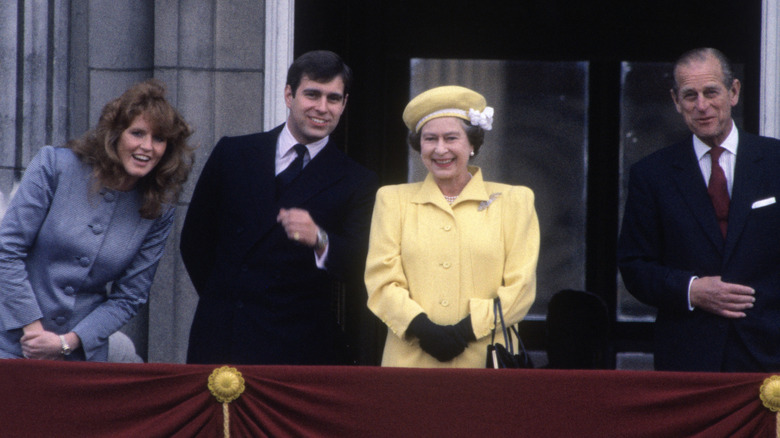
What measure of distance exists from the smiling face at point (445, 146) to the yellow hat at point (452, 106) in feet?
0.11

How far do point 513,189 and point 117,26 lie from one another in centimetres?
307

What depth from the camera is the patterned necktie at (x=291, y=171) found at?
439 centimetres

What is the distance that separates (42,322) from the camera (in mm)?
4074

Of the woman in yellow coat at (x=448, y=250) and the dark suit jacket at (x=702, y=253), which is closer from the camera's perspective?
the woman in yellow coat at (x=448, y=250)

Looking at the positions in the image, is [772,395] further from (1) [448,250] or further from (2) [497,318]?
(1) [448,250]

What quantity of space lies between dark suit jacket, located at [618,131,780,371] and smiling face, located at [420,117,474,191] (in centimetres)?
77

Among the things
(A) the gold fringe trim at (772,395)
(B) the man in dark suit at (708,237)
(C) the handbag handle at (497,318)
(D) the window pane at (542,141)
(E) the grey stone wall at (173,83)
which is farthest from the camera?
(D) the window pane at (542,141)

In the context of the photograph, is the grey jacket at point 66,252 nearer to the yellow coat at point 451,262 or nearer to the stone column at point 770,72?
the yellow coat at point 451,262

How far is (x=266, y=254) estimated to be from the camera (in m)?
4.28

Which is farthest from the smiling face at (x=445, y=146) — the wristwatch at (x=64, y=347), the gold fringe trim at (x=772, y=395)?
the wristwatch at (x=64, y=347)

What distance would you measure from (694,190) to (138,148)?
221cm

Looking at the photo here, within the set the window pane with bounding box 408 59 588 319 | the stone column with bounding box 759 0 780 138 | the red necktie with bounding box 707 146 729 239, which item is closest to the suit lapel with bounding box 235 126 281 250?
the red necktie with bounding box 707 146 729 239

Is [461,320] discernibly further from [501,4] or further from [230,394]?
[501,4]

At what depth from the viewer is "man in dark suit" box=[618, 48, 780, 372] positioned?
412 cm
